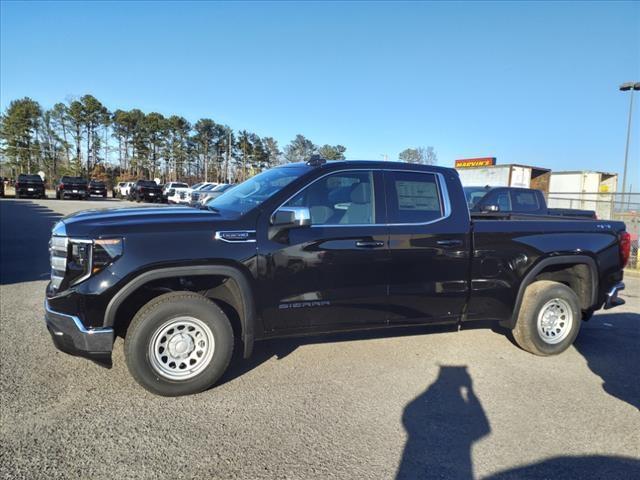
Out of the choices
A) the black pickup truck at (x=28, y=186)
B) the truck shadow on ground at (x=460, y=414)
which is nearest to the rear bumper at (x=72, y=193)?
the black pickup truck at (x=28, y=186)

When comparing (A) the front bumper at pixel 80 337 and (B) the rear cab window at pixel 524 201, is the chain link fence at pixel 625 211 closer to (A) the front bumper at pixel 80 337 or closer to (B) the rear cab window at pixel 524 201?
(B) the rear cab window at pixel 524 201

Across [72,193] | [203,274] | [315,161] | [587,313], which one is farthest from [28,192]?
[587,313]

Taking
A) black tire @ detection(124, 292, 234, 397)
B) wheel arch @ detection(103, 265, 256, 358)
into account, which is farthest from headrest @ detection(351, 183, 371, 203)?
black tire @ detection(124, 292, 234, 397)

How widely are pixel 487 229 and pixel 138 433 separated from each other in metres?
3.59

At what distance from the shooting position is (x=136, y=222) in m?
3.63

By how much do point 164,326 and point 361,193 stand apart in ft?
6.83

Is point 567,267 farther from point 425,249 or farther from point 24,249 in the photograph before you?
point 24,249

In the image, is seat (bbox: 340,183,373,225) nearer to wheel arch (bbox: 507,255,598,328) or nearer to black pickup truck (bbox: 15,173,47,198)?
wheel arch (bbox: 507,255,598,328)

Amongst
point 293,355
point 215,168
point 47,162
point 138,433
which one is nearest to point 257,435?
point 138,433

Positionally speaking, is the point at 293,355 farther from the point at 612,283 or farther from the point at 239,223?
the point at 612,283

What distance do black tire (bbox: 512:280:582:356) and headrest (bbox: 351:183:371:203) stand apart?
2.15 m

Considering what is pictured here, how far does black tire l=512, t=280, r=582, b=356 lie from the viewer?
196 inches

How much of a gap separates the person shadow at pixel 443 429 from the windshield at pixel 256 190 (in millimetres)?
2153

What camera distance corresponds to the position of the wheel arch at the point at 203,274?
138 inches
